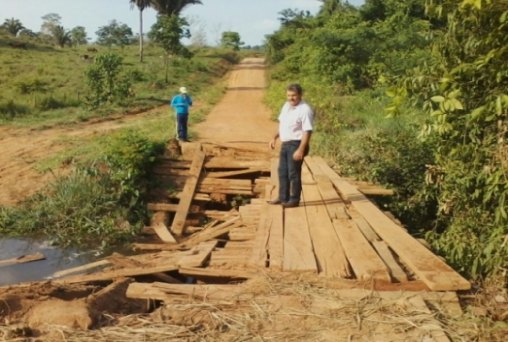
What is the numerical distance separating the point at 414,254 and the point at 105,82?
584 inches

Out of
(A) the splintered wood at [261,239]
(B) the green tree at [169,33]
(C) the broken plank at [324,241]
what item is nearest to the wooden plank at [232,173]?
(A) the splintered wood at [261,239]

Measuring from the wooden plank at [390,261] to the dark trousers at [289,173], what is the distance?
1586mm

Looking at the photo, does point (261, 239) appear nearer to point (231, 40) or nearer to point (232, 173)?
point (232, 173)

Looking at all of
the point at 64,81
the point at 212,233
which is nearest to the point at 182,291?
the point at 212,233

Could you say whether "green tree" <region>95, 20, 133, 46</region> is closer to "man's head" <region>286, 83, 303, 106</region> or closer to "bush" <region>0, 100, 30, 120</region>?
"bush" <region>0, 100, 30, 120</region>

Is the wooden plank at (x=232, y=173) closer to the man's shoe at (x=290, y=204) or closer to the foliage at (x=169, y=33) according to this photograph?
the man's shoe at (x=290, y=204)

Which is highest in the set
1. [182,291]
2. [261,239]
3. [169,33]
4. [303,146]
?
[169,33]

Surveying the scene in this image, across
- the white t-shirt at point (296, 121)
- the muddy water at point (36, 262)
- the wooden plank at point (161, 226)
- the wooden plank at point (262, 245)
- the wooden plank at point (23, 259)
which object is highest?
the white t-shirt at point (296, 121)

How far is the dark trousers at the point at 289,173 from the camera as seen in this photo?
646 centimetres

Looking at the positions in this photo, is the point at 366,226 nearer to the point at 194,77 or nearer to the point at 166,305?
the point at 166,305

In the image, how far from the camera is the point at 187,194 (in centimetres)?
931

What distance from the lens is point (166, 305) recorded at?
3982mm

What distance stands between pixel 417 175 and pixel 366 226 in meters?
3.77

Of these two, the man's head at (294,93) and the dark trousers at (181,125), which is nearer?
the man's head at (294,93)
